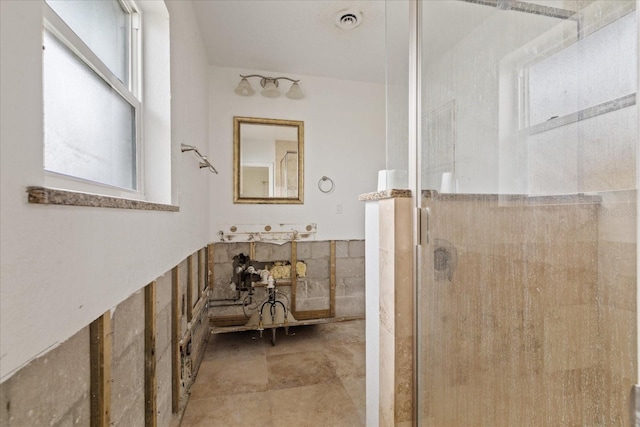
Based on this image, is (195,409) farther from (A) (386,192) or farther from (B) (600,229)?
(B) (600,229)

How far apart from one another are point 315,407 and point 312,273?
1392mm

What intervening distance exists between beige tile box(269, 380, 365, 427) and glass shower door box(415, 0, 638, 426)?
63cm

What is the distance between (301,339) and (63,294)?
2194mm

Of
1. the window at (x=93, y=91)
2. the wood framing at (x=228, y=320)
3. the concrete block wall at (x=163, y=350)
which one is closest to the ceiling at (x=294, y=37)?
the window at (x=93, y=91)

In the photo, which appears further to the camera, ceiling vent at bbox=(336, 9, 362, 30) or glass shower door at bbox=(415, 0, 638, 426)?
ceiling vent at bbox=(336, 9, 362, 30)

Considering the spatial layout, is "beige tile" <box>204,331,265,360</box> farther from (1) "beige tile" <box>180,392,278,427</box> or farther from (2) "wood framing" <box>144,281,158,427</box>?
(2) "wood framing" <box>144,281,158,427</box>

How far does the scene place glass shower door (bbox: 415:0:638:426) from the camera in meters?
0.56

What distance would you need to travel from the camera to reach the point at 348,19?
6.91 feet

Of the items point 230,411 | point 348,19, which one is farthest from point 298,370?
point 348,19

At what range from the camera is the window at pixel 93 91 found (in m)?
0.74

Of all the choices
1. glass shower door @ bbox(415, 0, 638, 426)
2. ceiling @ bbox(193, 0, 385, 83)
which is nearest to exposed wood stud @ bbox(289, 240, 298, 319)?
ceiling @ bbox(193, 0, 385, 83)

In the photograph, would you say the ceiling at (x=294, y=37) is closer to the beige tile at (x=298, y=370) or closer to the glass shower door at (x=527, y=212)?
the glass shower door at (x=527, y=212)

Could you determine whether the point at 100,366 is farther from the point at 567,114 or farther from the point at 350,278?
the point at 350,278

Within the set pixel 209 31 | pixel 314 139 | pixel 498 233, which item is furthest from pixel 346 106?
pixel 498 233
